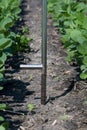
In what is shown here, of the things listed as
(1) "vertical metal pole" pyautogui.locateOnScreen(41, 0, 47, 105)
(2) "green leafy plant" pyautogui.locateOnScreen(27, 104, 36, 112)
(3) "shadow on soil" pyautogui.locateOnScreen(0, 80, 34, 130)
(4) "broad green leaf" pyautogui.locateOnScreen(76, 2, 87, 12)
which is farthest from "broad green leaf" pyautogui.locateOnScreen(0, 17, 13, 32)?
(4) "broad green leaf" pyautogui.locateOnScreen(76, 2, 87, 12)

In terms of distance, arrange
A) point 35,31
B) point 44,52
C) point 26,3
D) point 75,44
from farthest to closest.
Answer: point 26,3 < point 35,31 < point 75,44 < point 44,52

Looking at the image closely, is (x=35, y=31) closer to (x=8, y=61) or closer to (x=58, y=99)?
(x=8, y=61)

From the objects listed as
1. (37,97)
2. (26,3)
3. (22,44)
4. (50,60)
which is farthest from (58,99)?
(26,3)

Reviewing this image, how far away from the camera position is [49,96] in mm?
3605

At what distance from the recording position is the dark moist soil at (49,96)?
10.4ft

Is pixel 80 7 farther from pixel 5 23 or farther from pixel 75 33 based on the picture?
pixel 5 23

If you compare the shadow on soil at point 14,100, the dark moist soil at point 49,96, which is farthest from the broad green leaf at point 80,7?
the shadow on soil at point 14,100

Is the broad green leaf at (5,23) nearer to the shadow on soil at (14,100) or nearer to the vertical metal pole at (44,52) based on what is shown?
the vertical metal pole at (44,52)

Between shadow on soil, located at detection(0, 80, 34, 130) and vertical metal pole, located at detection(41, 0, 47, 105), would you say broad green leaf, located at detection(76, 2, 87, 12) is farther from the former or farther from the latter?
vertical metal pole, located at detection(41, 0, 47, 105)

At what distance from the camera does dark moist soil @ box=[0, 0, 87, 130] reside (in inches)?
125

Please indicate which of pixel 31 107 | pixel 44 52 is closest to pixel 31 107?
pixel 31 107

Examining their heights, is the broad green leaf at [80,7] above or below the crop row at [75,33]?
above

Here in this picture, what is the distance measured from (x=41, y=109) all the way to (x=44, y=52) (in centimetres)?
46

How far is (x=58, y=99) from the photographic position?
3.56 m
